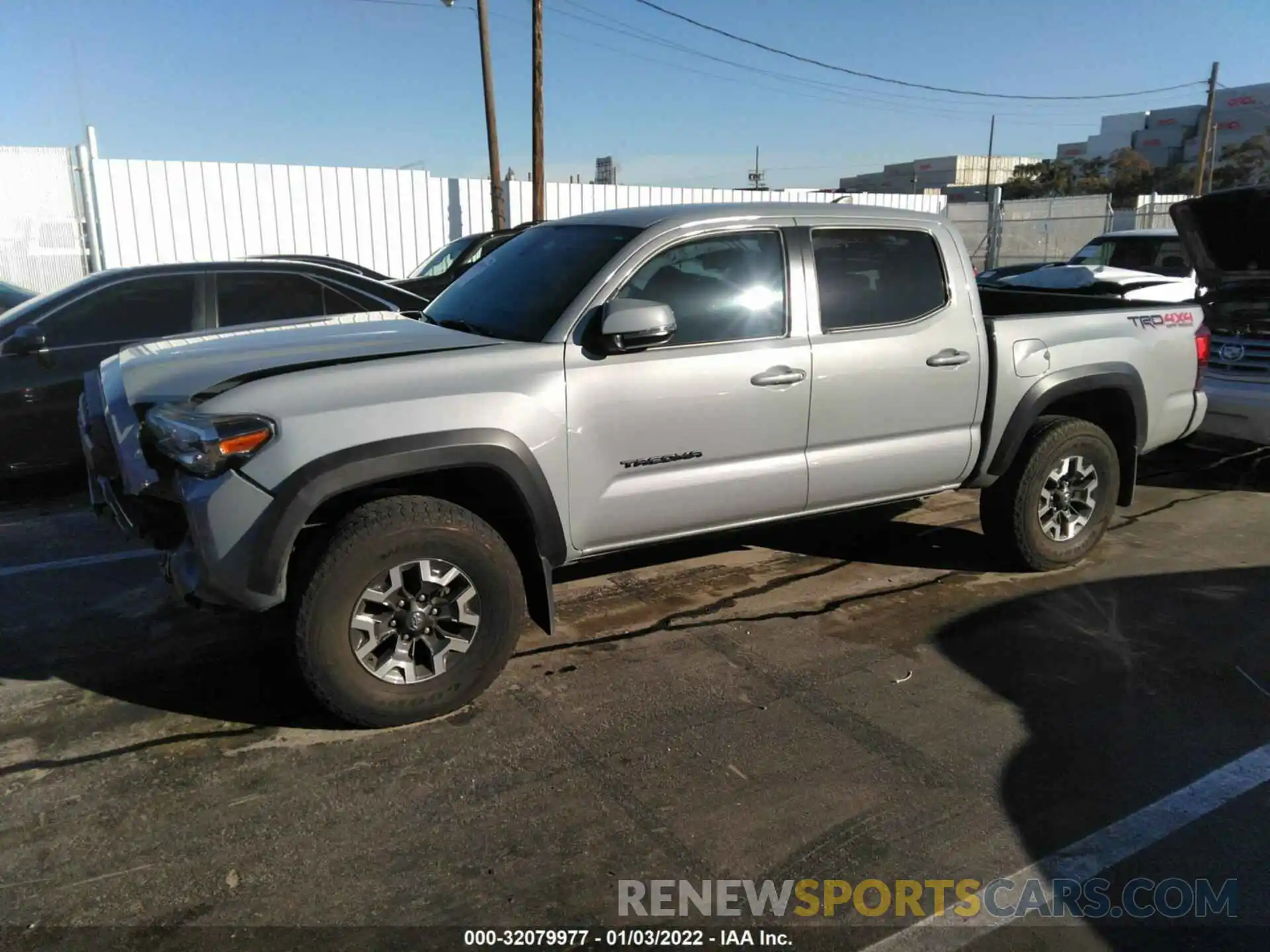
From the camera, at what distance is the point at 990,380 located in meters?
4.83

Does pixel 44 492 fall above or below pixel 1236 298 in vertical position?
below

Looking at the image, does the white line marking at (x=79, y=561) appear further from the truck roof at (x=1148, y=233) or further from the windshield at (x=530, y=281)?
the truck roof at (x=1148, y=233)

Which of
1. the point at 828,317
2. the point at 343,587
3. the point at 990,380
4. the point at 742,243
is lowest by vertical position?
the point at 343,587

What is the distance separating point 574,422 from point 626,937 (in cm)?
189

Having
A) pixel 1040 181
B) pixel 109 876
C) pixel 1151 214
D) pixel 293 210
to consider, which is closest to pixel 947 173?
pixel 1040 181

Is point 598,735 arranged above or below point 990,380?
below

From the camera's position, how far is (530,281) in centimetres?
426

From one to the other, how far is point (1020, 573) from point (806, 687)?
203 cm

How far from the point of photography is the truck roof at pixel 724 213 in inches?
164

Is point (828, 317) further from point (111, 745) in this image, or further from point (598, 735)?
point (111, 745)

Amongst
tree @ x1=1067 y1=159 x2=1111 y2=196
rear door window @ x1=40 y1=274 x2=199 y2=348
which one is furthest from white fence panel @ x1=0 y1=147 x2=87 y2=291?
tree @ x1=1067 y1=159 x2=1111 y2=196

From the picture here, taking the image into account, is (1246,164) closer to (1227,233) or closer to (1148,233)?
(1148,233)

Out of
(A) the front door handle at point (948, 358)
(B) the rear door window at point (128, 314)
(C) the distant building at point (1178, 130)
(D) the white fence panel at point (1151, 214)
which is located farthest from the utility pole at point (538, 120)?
(C) the distant building at point (1178, 130)

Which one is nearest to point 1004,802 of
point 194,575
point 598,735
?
point 598,735
